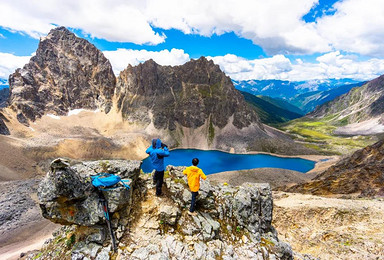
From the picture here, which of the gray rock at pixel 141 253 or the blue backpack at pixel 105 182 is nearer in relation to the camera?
the gray rock at pixel 141 253

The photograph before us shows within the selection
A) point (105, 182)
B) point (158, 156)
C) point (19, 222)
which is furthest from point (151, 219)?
point (19, 222)

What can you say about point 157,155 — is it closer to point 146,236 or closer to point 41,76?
point 146,236

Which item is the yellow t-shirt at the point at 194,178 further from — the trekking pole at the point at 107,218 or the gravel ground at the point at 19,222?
the gravel ground at the point at 19,222

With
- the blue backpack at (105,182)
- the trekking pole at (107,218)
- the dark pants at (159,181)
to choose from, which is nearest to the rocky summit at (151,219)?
the trekking pole at (107,218)

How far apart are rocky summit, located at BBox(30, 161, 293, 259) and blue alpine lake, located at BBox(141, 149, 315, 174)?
87.7 meters

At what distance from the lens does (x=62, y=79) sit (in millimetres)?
146375

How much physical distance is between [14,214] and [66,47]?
150210 millimetres

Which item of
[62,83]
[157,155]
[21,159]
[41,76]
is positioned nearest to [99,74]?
[62,83]

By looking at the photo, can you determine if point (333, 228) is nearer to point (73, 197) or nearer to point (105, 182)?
point (105, 182)

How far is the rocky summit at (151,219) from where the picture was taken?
940 cm

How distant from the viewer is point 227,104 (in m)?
158

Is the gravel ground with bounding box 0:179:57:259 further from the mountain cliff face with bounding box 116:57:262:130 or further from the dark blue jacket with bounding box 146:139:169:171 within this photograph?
the mountain cliff face with bounding box 116:57:262:130

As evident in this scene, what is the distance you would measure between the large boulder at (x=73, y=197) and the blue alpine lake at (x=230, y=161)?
91947 mm

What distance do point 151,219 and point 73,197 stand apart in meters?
4.40
